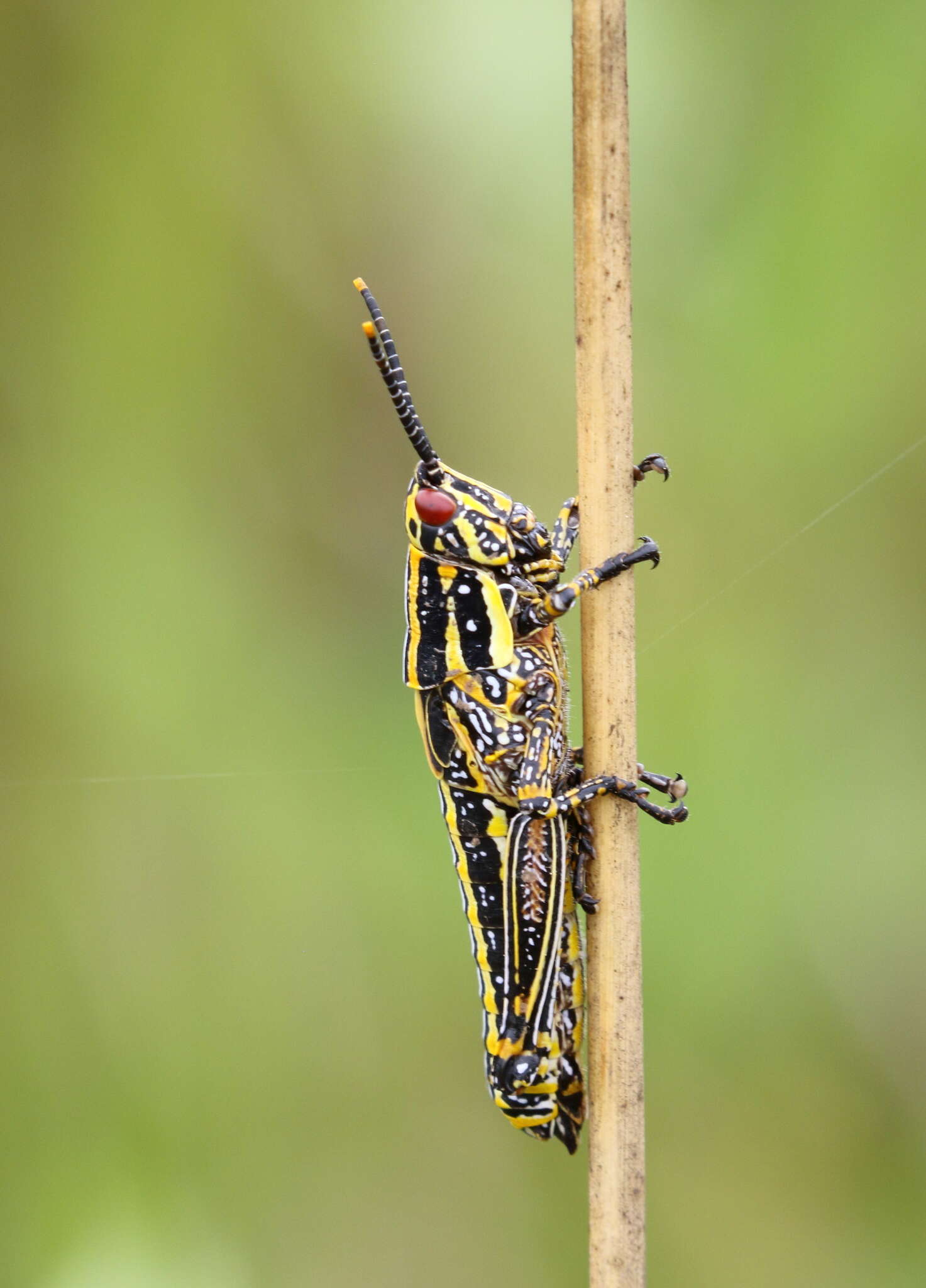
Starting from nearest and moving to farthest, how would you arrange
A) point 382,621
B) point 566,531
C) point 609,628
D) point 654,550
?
point 609,628
point 654,550
point 566,531
point 382,621

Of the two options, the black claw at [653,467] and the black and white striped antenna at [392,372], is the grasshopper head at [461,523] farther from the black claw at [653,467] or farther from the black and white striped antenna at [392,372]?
the black claw at [653,467]

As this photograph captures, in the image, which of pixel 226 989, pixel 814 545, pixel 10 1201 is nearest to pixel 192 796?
pixel 226 989

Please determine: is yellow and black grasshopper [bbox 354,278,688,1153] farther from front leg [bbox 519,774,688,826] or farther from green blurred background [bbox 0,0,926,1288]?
green blurred background [bbox 0,0,926,1288]

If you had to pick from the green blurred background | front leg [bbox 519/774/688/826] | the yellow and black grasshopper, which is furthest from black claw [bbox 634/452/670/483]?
front leg [bbox 519/774/688/826]

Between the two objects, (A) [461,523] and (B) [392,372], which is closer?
(B) [392,372]

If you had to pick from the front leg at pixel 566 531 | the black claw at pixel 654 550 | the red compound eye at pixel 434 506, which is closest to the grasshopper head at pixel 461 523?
the red compound eye at pixel 434 506

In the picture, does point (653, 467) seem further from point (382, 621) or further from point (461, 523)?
point (382, 621)

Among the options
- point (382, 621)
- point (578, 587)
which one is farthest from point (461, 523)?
point (382, 621)
